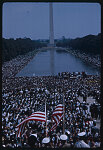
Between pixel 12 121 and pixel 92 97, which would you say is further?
pixel 92 97

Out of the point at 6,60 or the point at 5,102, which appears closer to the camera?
the point at 5,102

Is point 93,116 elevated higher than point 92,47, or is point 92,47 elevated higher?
point 92,47

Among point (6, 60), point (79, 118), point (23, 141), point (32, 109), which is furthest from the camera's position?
point (6, 60)

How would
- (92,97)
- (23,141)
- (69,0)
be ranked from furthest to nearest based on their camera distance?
(92,97) → (23,141) → (69,0)

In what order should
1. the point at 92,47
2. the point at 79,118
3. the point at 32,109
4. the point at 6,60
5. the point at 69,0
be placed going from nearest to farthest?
the point at 69,0, the point at 79,118, the point at 32,109, the point at 6,60, the point at 92,47

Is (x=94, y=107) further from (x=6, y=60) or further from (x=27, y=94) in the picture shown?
(x=6, y=60)

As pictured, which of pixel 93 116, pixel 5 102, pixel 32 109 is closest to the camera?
pixel 93 116

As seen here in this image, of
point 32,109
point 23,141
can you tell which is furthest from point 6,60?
point 23,141

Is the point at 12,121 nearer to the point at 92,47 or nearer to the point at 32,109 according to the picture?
the point at 32,109

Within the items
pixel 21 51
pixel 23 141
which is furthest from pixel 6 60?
pixel 23 141
